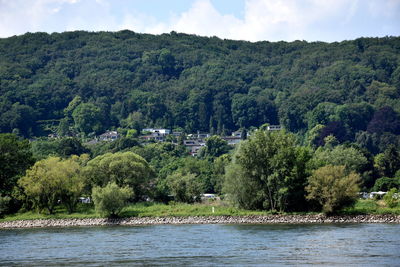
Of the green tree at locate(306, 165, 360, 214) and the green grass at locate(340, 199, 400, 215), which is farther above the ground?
the green tree at locate(306, 165, 360, 214)

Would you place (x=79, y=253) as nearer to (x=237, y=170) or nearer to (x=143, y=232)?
(x=143, y=232)

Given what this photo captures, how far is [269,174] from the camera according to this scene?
240 ft

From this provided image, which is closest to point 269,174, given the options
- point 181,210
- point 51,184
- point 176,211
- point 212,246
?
point 181,210

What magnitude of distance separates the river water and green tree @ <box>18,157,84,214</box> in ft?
35.6

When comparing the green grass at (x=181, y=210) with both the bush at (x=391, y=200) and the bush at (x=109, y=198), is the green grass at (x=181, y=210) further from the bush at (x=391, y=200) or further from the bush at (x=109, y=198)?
the bush at (x=391, y=200)

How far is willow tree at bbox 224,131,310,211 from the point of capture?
7244 centimetres

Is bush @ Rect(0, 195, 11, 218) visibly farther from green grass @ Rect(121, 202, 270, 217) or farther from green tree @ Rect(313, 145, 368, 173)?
green tree @ Rect(313, 145, 368, 173)

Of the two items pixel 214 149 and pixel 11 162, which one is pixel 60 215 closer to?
pixel 11 162

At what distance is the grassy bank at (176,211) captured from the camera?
229ft

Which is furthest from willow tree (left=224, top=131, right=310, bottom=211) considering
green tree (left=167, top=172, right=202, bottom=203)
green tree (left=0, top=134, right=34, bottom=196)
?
green tree (left=0, top=134, right=34, bottom=196)

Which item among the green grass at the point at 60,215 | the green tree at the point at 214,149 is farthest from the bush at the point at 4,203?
the green tree at the point at 214,149

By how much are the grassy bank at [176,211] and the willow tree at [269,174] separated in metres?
1.56

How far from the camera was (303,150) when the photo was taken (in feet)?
248

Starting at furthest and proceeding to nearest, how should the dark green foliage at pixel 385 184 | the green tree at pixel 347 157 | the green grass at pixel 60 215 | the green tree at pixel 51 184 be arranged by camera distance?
the dark green foliage at pixel 385 184 < the green tree at pixel 347 157 < the green tree at pixel 51 184 < the green grass at pixel 60 215
